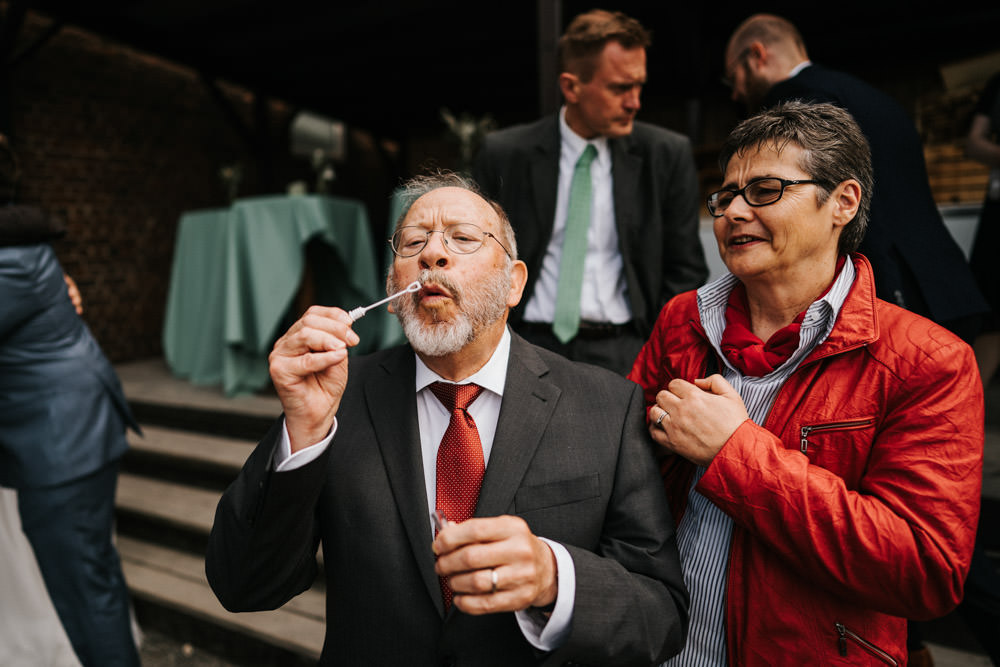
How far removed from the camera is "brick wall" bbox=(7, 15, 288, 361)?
529 cm

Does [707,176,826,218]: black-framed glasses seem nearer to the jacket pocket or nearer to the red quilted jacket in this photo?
the red quilted jacket

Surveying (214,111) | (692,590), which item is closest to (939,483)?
(692,590)

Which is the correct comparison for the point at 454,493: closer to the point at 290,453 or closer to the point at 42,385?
the point at 290,453

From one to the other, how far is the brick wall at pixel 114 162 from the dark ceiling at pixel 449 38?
0.49 metres

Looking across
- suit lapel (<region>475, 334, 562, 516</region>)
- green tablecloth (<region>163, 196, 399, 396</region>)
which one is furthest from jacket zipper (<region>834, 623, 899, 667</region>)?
green tablecloth (<region>163, 196, 399, 396</region>)

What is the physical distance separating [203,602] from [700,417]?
104 inches

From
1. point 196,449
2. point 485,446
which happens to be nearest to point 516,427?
point 485,446

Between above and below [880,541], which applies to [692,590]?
below

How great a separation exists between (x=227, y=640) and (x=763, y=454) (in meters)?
2.59

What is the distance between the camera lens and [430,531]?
3.79 feet

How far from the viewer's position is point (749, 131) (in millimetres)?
1186

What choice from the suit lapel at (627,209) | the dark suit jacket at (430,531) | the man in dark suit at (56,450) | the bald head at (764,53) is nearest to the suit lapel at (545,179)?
the suit lapel at (627,209)

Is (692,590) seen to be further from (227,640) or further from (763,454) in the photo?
(227,640)

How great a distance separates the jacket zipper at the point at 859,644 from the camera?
1015 millimetres
